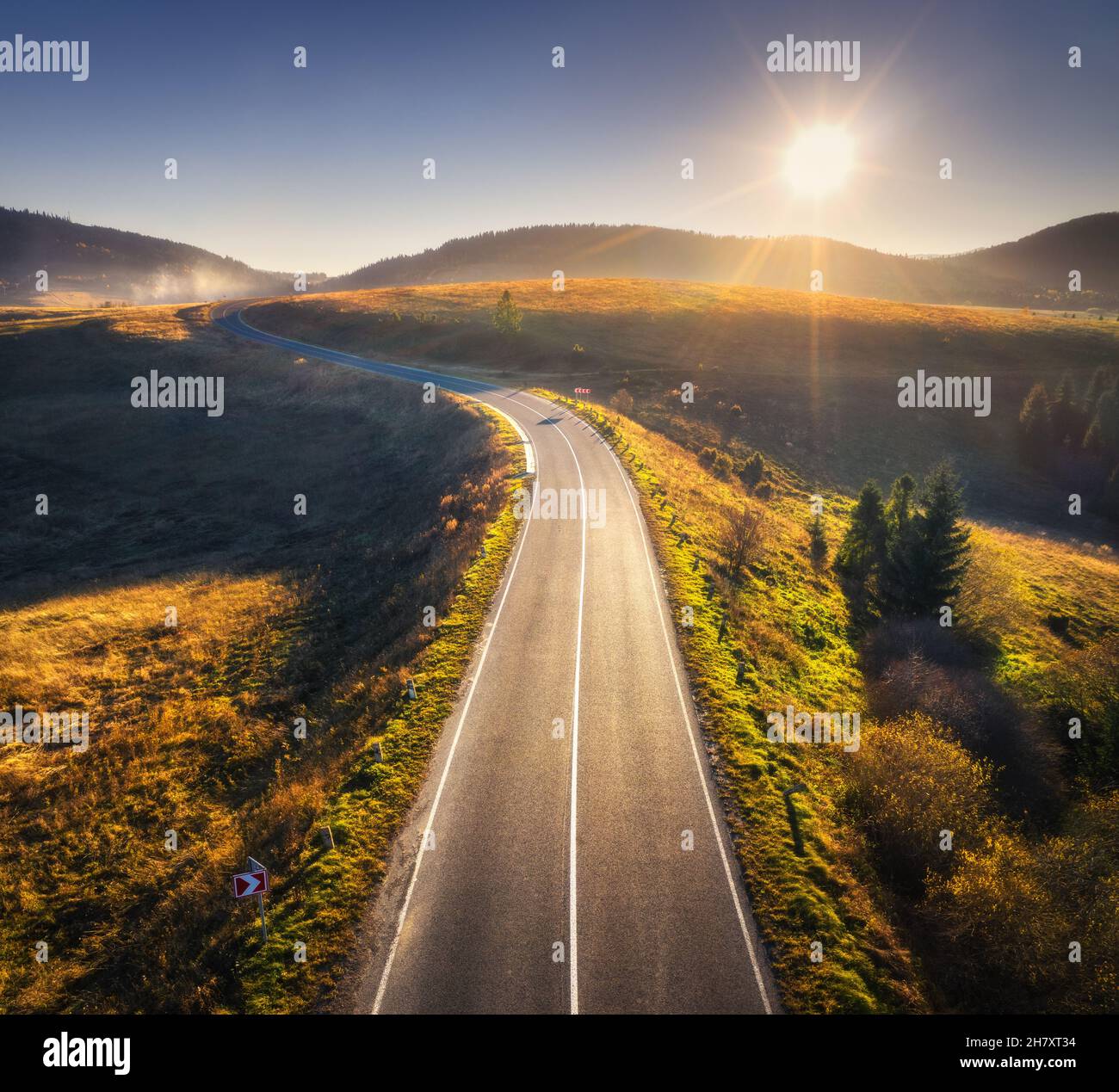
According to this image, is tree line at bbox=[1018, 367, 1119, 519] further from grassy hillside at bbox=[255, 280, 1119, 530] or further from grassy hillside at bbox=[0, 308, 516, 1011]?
grassy hillside at bbox=[0, 308, 516, 1011]

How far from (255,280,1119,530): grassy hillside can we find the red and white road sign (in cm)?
4853

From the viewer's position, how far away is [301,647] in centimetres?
2264

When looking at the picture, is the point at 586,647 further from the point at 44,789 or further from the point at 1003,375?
the point at 1003,375

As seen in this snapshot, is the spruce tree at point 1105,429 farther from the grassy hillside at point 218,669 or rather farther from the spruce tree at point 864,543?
the grassy hillside at point 218,669

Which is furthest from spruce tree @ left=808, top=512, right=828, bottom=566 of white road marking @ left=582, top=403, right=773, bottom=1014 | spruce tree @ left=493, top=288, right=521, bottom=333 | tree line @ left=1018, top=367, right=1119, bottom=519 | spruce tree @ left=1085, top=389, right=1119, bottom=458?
spruce tree @ left=493, top=288, right=521, bottom=333

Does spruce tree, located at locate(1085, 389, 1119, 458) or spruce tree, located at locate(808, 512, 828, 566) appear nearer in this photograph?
spruce tree, located at locate(808, 512, 828, 566)

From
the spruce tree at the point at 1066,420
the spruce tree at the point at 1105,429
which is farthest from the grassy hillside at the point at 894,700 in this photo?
the spruce tree at the point at 1105,429

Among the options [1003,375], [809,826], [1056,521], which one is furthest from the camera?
[1003,375]

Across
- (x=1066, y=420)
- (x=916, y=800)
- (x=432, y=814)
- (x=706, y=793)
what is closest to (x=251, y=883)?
(x=432, y=814)

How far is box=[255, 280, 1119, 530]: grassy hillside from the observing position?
2173 inches

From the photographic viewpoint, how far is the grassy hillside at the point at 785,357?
55.2 m

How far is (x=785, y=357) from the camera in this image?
78.2 m

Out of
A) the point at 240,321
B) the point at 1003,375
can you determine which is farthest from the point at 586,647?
the point at 240,321
